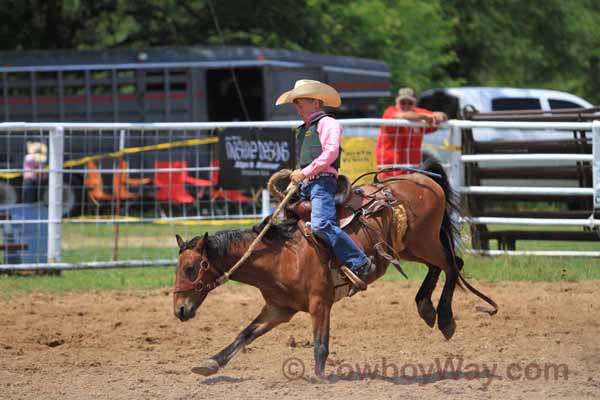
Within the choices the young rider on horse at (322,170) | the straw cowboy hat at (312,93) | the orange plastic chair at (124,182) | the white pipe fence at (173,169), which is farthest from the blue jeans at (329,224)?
the orange plastic chair at (124,182)

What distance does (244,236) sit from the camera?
6.77 meters

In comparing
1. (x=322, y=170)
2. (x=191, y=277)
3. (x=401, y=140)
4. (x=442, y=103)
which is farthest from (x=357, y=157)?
(x=442, y=103)

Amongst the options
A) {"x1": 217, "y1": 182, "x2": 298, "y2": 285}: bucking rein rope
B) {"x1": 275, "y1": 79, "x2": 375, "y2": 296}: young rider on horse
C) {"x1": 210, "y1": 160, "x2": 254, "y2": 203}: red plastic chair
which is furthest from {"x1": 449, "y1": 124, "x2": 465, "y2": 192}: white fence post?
{"x1": 217, "y1": 182, "x2": 298, "y2": 285}: bucking rein rope

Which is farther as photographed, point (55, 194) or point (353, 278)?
point (55, 194)

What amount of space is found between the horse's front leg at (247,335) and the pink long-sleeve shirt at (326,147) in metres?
0.97

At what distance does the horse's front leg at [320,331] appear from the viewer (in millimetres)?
6523

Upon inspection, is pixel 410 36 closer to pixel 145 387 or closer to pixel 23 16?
pixel 23 16

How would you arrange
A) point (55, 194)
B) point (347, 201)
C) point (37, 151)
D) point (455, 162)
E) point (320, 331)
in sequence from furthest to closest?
point (37, 151)
point (455, 162)
point (55, 194)
point (347, 201)
point (320, 331)

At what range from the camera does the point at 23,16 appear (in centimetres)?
2128

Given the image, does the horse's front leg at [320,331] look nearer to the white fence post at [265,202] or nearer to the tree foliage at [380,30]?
the white fence post at [265,202]

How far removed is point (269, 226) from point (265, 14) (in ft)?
50.0

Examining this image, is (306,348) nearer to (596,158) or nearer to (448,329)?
(448,329)

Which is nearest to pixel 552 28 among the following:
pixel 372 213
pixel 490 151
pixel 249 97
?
pixel 249 97

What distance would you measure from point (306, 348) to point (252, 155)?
4.08 meters
